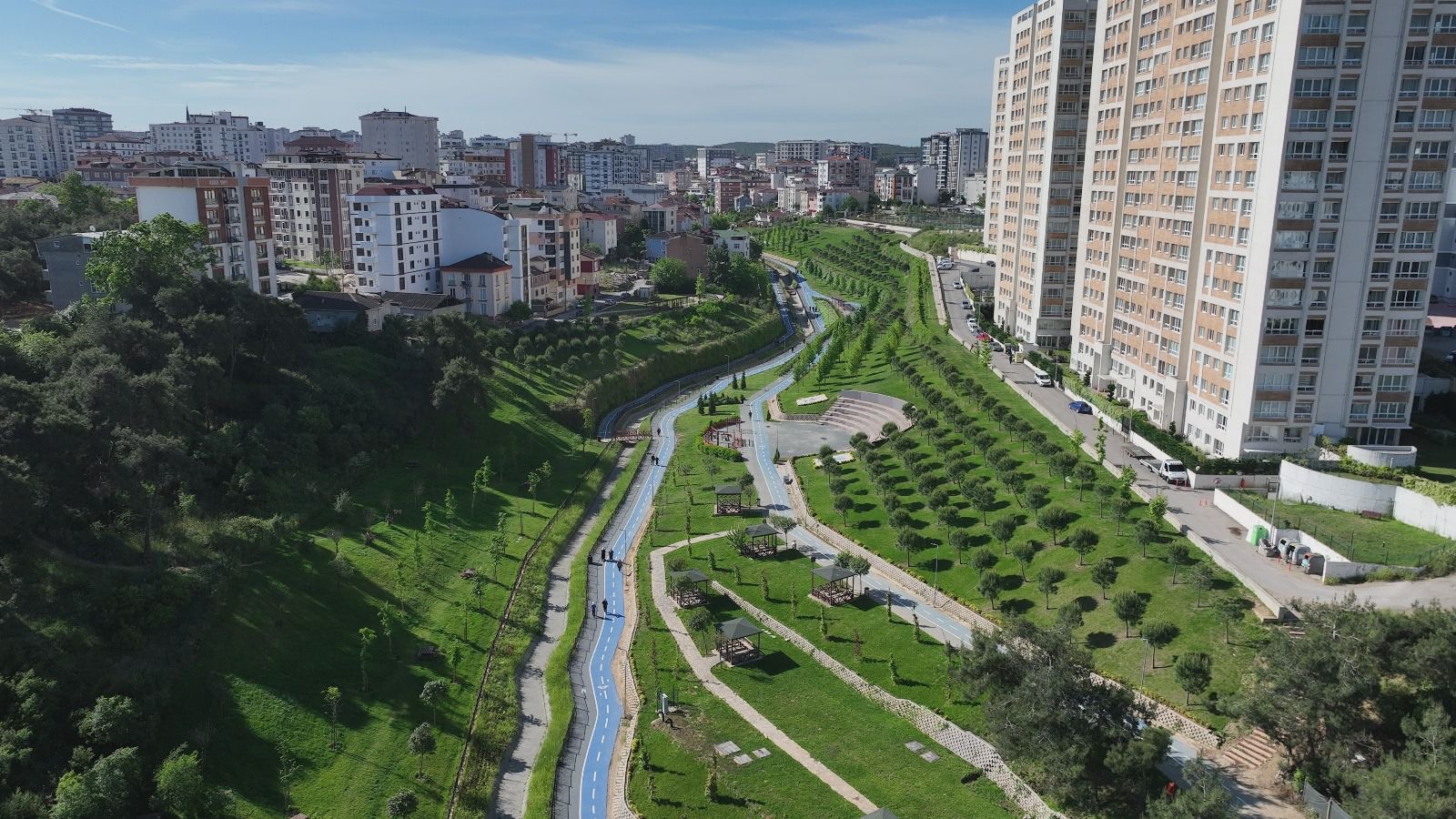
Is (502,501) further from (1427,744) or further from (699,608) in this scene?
(1427,744)

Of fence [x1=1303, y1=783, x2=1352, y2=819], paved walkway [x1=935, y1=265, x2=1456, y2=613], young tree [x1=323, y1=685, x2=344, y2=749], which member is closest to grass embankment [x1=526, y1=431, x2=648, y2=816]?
young tree [x1=323, y1=685, x2=344, y2=749]

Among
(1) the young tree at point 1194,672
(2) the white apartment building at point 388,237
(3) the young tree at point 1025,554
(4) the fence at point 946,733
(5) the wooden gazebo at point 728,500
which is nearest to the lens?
(4) the fence at point 946,733

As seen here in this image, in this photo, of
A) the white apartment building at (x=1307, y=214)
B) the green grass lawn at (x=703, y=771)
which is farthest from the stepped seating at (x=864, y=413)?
the green grass lawn at (x=703, y=771)

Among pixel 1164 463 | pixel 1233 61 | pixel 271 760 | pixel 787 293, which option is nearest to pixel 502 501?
pixel 271 760

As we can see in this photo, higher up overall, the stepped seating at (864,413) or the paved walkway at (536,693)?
the stepped seating at (864,413)

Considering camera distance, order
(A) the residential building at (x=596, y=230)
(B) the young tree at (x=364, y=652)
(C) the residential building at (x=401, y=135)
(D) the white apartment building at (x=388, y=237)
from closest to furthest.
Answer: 1. (B) the young tree at (x=364, y=652)
2. (D) the white apartment building at (x=388, y=237)
3. (A) the residential building at (x=596, y=230)
4. (C) the residential building at (x=401, y=135)

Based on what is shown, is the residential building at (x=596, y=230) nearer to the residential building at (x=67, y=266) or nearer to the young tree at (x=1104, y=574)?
the residential building at (x=67, y=266)

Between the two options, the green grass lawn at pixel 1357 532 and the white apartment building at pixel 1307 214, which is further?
the white apartment building at pixel 1307 214

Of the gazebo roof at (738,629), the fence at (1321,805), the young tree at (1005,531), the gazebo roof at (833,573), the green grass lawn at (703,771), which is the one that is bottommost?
the green grass lawn at (703,771)
